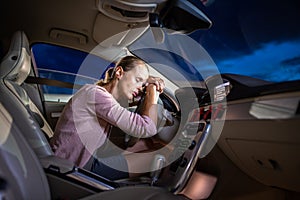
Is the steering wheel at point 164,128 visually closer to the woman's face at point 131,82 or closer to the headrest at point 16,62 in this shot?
the woman's face at point 131,82

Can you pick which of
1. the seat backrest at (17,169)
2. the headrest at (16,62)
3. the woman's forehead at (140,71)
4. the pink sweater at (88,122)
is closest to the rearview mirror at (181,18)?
the woman's forehead at (140,71)

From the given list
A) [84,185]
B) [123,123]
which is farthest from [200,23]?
[84,185]

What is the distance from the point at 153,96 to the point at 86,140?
1.05 feet

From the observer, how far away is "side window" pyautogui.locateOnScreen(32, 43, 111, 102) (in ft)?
5.43

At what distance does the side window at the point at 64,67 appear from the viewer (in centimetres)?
166

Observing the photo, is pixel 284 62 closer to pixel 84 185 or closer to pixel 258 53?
pixel 258 53

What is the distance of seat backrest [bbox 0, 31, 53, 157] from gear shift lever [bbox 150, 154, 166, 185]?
55 centimetres

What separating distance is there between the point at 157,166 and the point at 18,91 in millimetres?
710

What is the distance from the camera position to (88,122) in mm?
1005

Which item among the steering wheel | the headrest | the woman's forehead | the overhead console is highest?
the overhead console

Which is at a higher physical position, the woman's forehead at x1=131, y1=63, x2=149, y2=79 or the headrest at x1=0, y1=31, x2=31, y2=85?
the headrest at x1=0, y1=31, x2=31, y2=85

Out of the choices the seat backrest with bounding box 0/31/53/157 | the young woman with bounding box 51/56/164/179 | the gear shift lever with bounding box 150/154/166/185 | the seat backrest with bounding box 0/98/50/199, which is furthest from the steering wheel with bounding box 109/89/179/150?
the seat backrest with bounding box 0/98/50/199

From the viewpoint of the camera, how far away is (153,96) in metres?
1.11

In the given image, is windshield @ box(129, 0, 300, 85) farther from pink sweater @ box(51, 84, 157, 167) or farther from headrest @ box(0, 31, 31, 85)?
headrest @ box(0, 31, 31, 85)
